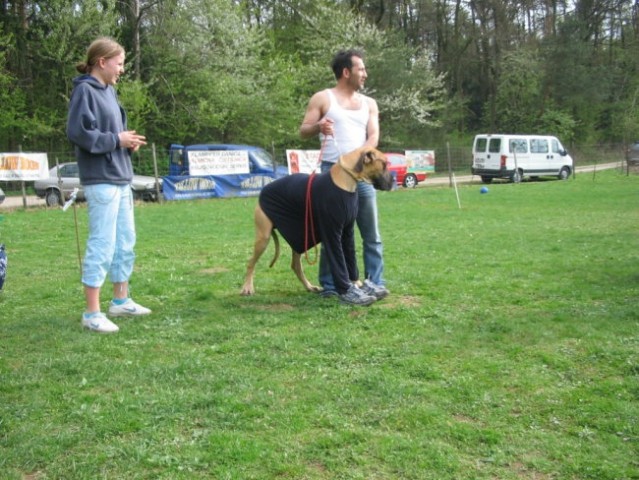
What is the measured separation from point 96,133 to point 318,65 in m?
28.5

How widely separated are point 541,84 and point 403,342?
4448cm

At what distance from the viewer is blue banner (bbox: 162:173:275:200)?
60.1 ft

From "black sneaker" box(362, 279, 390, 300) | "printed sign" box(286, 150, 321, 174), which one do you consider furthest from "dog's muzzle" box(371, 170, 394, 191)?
"printed sign" box(286, 150, 321, 174)

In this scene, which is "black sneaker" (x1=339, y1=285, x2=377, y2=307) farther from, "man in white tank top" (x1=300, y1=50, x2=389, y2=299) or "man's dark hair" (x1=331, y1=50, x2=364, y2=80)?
"man's dark hair" (x1=331, y1=50, x2=364, y2=80)

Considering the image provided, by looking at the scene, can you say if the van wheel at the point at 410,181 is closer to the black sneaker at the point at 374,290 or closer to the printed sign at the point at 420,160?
the printed sign at the point at 420,160

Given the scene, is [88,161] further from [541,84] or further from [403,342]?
[541,84]

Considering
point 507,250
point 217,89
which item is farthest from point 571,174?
point 507,250

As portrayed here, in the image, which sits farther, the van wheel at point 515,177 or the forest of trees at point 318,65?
the van wheel at point 515,177

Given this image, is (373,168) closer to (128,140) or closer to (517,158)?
(128,140)

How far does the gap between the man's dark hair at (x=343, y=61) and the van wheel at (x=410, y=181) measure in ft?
59.8

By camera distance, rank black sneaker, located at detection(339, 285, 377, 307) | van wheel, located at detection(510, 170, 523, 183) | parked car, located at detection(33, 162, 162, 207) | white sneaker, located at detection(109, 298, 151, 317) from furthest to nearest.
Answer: van wheel, located at detection(510, 170, 523, 183), parked car, located at detection(33, 162, 162, 207), black sneaker, located at detection(339, 285, 377, 307), white sneaker, located at detection(109, 298, 151, 317)

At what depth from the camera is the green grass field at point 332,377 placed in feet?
8.64

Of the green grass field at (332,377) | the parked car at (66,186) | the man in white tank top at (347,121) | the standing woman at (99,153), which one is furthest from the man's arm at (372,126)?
the parked car at (66,186)

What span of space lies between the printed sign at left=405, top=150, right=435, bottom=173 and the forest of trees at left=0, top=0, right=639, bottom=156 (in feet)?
16.7
